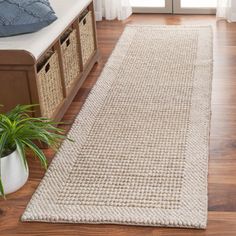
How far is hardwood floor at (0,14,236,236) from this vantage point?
196 centimetres

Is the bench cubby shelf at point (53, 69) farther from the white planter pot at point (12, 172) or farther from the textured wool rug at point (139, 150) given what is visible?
the white planter pot at point (12, 172)

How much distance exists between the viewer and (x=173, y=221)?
1975 mm

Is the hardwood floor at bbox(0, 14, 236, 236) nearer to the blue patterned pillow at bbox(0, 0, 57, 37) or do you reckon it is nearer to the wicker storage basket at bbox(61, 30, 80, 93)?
the wicker storage basket at bbox(61, 30, 80, 93)

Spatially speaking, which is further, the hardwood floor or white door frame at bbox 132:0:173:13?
white door frame at bbox 132:0:173:13

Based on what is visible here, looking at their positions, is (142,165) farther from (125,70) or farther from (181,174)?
(125,70)

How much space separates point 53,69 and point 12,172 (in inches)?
28.5

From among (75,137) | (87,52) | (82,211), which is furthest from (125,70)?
(82,211)

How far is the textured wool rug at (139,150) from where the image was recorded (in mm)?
2064

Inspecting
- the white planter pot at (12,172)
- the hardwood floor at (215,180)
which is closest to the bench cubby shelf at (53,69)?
the hardwood floor at (215,180)

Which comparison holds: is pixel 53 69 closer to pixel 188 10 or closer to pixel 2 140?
pixel 2 140

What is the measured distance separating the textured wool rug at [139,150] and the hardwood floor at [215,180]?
0.04 m

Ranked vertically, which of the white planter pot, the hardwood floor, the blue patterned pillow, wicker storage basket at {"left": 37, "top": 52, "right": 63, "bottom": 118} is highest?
the blue patterned pillow

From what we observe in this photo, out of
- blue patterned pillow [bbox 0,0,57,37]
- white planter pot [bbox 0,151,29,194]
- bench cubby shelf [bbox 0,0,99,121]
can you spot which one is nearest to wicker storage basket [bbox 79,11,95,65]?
bench cubby shelf [bbox 0,0,99,121]

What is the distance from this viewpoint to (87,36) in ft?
11.1
